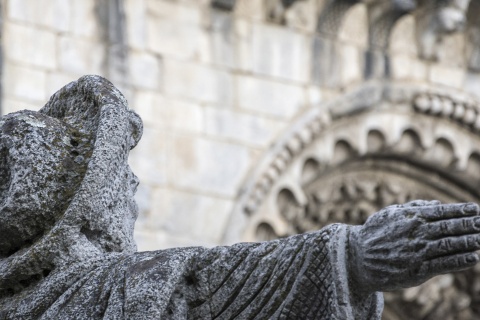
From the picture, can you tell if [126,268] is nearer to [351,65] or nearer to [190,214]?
[190,214]

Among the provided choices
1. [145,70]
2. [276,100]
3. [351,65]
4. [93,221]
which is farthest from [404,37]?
[93,221]

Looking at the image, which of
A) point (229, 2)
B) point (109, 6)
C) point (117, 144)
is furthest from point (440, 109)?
point (117, 144)

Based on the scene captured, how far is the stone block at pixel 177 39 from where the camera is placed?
35.8ft

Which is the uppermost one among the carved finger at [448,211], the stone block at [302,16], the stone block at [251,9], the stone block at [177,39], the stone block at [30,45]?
the stone block at [302,16]

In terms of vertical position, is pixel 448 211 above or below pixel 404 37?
below

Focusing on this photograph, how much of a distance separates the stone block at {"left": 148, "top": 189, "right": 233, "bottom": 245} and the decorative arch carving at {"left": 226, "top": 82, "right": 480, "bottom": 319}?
0.30 feet

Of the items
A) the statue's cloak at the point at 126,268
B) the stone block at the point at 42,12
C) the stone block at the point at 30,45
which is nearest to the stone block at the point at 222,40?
the stone block at the point at 42,12

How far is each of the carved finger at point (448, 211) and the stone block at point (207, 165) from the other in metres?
7.01

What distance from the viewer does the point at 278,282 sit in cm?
407

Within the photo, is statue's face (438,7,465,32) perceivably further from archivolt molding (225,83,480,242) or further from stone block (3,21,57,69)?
stone block (3,21,57,69)

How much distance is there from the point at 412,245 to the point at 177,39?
7202 mm

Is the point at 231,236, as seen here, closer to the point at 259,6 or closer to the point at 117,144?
the point at 259,6

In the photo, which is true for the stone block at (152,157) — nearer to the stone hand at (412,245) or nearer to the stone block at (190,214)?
the stone block at (190,214)

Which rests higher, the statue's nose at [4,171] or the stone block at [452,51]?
the stone block at [452,51]
